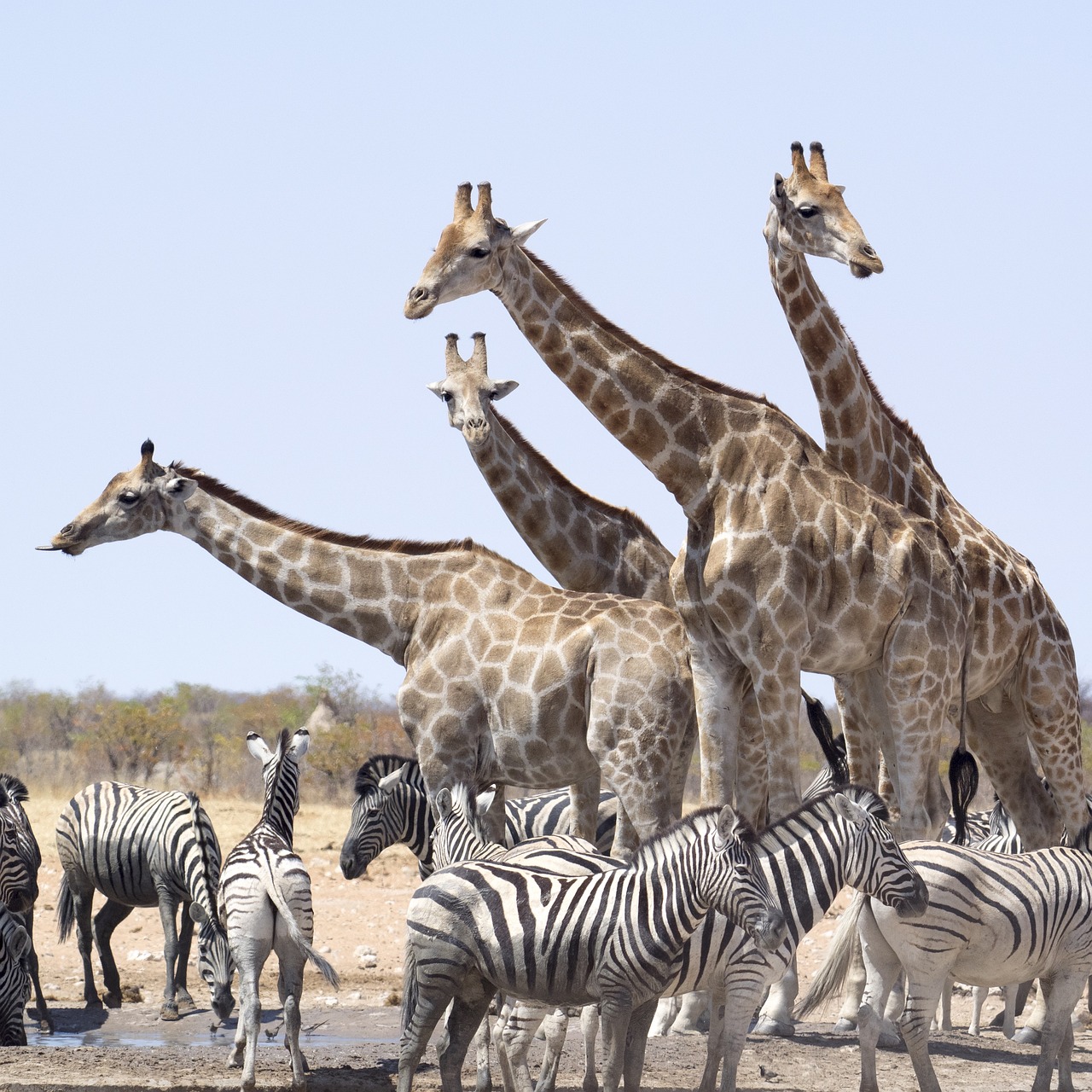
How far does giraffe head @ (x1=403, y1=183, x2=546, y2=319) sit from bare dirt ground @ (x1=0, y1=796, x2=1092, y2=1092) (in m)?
4.44

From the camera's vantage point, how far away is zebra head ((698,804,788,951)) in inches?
278

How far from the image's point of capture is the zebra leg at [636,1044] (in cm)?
754

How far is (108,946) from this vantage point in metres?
12.7

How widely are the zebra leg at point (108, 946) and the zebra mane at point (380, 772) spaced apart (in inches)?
75.3

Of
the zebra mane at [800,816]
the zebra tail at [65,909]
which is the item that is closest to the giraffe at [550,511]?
the zebra mane at [800,816]

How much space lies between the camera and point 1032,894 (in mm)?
8516

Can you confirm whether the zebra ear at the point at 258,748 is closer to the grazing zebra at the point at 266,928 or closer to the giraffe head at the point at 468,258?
the grazing zebra at the point at 266,928

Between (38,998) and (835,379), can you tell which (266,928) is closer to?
(38,998)

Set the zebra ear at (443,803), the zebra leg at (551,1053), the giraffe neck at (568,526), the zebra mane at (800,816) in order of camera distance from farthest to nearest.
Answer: the giraffe neck at (568,526), the zebra ear at (443,803), the zebra leg at (551,1053), the zebra mane at (800,816)

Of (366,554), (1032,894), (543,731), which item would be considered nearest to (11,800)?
(366,554)

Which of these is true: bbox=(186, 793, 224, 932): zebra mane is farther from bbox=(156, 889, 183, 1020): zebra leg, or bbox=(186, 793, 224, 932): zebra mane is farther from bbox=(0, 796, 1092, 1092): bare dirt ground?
bbox=(0, 796, 1092, 1092): bare dirt ground

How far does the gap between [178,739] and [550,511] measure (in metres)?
21.8

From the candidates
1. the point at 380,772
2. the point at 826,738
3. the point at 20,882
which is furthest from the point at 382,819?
the point at 826,738

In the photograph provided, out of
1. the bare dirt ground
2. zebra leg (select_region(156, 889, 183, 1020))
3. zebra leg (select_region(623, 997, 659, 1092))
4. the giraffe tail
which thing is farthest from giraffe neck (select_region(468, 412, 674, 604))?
zebra leg (select_region(623, 997, 659, 1092))
